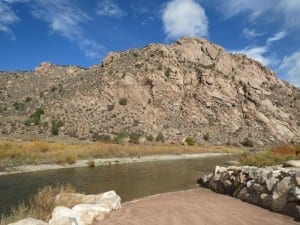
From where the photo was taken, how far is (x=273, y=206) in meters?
14.0

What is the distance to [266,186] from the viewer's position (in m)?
15.1

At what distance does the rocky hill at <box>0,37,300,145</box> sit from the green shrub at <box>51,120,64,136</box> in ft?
1.52

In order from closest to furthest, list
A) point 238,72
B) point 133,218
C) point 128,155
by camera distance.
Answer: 1. point 133,218
2. point 128,155
3. point 238,72

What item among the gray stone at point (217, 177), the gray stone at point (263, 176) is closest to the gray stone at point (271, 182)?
the gray stone at point (263, 176)

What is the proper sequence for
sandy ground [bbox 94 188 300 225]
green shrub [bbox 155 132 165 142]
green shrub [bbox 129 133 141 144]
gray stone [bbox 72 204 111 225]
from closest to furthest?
gray stone [bbox 72 204 111 225], sandy ground [bbox 94 188 300 225], green shrub [bbox 129 133 141 144], green shrub [bbox 155 132 165 142]

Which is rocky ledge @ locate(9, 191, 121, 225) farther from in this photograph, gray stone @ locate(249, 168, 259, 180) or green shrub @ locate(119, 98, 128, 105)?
green shrub @ locate(119, 98, 128, 105)

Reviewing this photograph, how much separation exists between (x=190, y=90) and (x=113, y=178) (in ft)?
240

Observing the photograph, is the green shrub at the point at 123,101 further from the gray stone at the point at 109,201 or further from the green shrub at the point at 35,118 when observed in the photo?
the gray stone at the point at 109,201

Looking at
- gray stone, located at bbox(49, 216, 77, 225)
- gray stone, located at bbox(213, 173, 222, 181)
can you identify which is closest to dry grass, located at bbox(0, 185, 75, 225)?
gray stone, located at bbox(49, 216, 77, 225)

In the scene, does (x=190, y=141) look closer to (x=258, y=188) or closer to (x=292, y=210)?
(x=258, y=188)

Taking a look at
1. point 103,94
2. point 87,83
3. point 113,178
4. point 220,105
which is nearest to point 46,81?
point 87,83

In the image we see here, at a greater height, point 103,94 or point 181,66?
point 181,66

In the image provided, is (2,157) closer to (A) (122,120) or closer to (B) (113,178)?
(B) (113,178)

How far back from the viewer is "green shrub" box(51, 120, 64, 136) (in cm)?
7056
